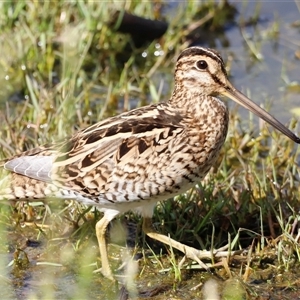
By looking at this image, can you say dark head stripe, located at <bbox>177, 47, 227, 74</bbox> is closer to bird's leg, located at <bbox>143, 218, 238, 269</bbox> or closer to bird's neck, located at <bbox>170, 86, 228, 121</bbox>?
bird's neck, located at <bbox>170, 86, 228, 121</bbox>

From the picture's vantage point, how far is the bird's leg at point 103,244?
4.68 metres

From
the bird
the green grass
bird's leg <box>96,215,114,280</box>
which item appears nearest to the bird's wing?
the bird

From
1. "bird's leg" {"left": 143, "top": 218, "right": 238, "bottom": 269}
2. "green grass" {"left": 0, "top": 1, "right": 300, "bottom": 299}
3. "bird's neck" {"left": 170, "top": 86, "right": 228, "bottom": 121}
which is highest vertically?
"bird's neck" {"left": 170, "top": 86, "right": 228, "bottom": 121}

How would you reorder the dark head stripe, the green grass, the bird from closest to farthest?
1. the bird
2. the dark head stripe
3. the green grass

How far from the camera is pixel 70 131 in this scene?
5.79 m

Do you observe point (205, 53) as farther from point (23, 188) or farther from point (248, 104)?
point (23, 188)

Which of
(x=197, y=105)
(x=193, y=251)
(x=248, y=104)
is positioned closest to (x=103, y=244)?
(x=193, y=251)

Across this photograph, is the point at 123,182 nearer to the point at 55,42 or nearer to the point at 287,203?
the point at 287,203

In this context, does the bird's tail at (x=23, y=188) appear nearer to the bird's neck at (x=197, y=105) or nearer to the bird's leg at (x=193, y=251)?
the bird's leg at (x=193, y=251)

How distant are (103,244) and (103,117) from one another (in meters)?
1.66

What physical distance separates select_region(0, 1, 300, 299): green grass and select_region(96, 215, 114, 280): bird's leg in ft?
0.28

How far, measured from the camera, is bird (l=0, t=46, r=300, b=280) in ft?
14.7

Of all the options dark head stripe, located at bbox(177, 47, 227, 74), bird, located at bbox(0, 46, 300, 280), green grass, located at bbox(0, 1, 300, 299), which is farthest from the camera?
green grass, located at bbox(0, 1, 300, 299)

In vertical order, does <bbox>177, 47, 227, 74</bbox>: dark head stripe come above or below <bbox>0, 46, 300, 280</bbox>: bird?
above
